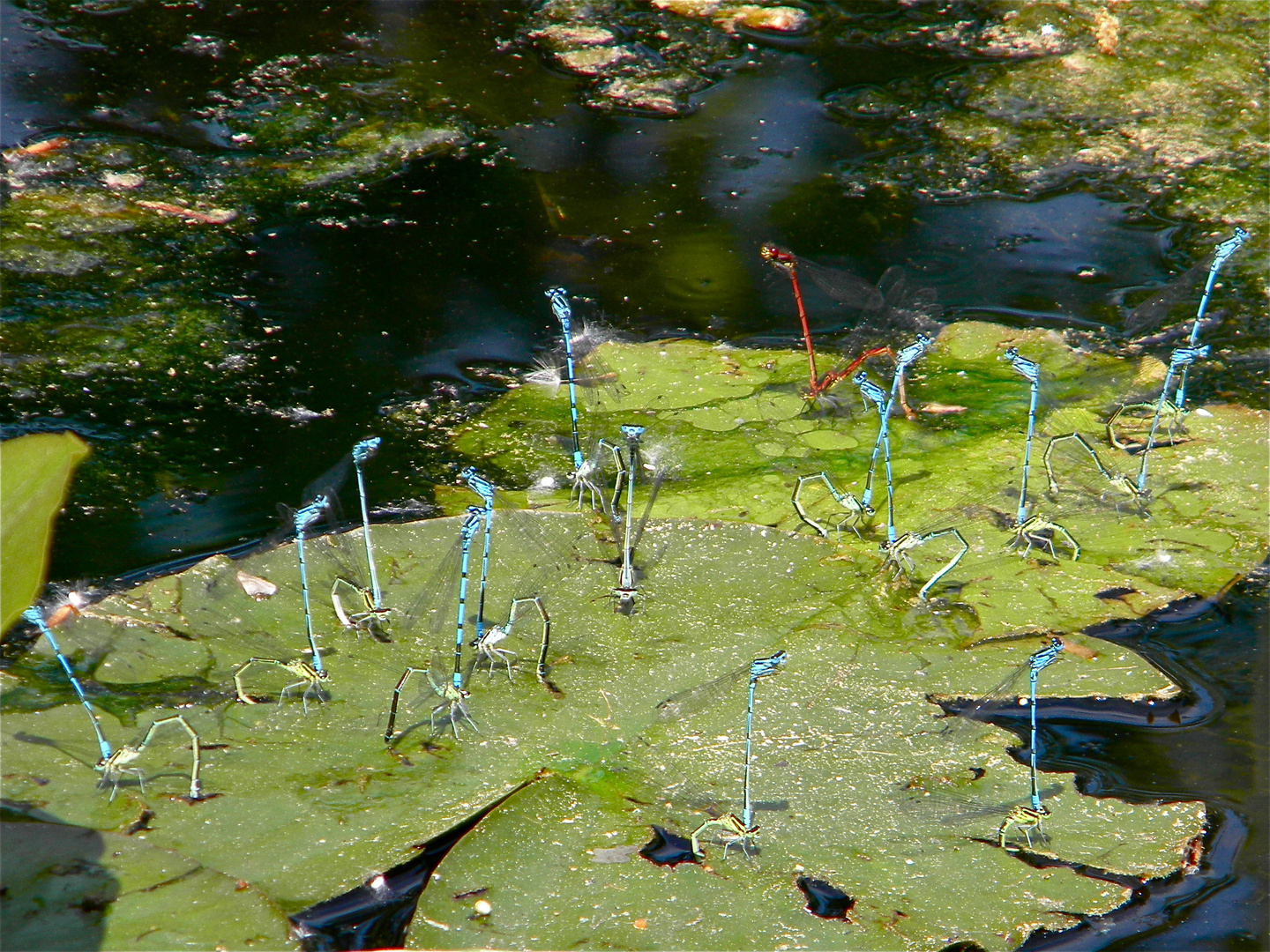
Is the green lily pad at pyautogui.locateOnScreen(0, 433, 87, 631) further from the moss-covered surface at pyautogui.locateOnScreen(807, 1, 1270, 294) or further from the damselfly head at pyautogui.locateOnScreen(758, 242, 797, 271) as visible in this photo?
the moss-covered surface at pyautogui.locateOnScreen(807, 1, 1270, 294)

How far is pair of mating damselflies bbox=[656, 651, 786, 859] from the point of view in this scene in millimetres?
2105

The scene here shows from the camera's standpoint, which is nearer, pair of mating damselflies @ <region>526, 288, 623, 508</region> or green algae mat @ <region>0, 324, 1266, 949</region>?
green algae mat @ <region>0, 324, 1266, 949</region>

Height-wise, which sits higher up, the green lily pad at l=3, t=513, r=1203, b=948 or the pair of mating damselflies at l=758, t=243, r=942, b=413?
the pair of mating damselflies at l=758, t=243, r=942, b=413

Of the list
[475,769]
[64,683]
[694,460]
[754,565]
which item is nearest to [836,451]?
[694,460]

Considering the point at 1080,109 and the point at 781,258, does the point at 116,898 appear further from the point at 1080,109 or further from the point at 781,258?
the point at 1080,109

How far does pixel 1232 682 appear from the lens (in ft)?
8.83

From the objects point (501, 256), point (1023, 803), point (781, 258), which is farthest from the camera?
point (501, 256)

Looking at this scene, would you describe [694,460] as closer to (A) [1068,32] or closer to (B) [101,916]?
(B) [101,916]

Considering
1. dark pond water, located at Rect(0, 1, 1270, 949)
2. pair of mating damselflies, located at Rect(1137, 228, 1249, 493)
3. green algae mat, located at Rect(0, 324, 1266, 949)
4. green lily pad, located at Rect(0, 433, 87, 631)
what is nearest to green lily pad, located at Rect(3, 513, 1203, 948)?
green algae mat, located at Rect(0, 324, 1266, 949)

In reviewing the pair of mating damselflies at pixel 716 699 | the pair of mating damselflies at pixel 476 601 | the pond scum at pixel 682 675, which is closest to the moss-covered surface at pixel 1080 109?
the pond scum at pixel 682 675

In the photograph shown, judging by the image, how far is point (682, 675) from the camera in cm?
254

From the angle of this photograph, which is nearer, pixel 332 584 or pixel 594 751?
pixel 594 751

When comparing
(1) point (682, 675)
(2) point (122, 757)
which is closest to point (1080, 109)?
(1) point (682, 675)

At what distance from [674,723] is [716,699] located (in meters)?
0.12
